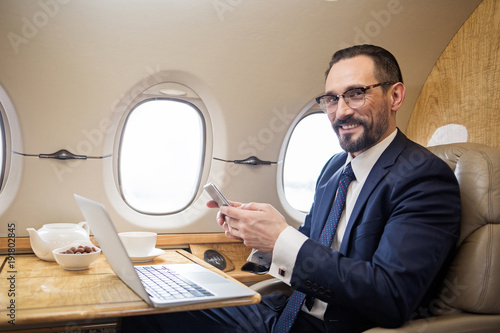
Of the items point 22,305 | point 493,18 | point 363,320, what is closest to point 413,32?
point 493,18

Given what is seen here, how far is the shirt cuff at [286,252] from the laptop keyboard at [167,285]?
27 cm

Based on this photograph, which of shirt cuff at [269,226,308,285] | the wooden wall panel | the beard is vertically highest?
the wooden wall panel

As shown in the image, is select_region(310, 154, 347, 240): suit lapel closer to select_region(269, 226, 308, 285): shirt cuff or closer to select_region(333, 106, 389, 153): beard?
select_region(333, 106, 389, 153): beard

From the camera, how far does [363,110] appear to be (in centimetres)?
169

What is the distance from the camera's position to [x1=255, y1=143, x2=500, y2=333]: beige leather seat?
146 cm

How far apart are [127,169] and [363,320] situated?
196 cm

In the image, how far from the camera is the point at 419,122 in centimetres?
317

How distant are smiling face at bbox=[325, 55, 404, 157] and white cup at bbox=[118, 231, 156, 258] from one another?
3.40 ft

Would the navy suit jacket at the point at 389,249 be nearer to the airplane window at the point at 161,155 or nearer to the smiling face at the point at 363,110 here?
the smiling face at the point at 363,110

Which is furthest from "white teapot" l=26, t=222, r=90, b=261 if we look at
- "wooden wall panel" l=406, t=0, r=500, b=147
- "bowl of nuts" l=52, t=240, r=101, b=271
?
"wooden wall panel" l=406, t=0, r=500, b=147

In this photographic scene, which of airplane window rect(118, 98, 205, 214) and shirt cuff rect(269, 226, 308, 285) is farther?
airplane window rect(118, 98, 205, 214)

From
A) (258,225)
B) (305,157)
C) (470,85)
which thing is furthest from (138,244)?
(470,85)

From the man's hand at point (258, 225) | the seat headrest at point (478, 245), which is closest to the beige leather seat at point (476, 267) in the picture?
the seat headrest at point (478, 245)

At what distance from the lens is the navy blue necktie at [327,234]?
5.31 feet
